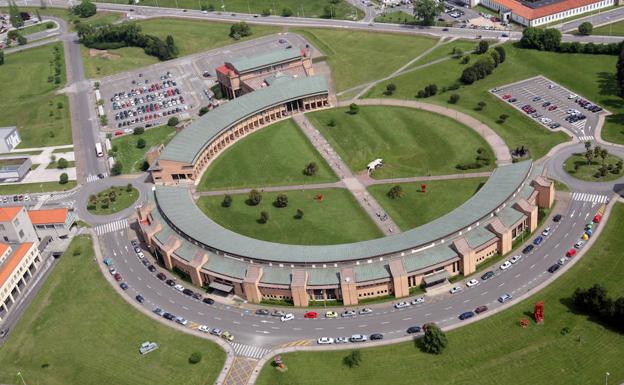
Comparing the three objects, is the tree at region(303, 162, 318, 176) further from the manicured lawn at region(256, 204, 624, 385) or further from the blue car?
the manicured lawn at region(256, 204, 624, 385)

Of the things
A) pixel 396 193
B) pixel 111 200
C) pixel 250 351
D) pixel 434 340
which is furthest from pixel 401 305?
pixel 111 200

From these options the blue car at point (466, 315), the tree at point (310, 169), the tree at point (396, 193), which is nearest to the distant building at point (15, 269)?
the tree at point (310, 169)

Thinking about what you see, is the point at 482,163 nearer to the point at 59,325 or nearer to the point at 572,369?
the point at 572,369

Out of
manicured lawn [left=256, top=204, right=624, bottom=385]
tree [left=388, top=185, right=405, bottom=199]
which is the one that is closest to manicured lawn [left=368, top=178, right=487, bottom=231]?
tree [left=388, top=185, right=405, bottom=199]

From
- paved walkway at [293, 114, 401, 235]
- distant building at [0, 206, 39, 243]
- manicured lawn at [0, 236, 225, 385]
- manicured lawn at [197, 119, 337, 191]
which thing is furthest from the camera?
manicured lawn at [197, 119, 337, 191]

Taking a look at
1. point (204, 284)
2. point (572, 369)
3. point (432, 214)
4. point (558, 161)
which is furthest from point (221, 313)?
point (558, 161)

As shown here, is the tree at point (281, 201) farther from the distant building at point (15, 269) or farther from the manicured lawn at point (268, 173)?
the distant building at point (15, 269)

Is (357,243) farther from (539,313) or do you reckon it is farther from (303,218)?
(539,313)
